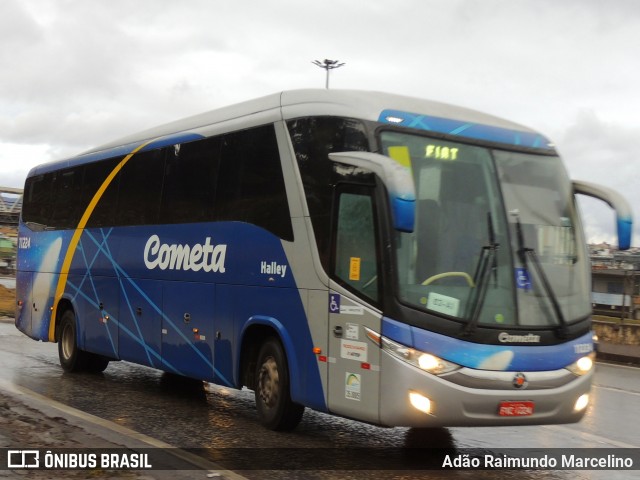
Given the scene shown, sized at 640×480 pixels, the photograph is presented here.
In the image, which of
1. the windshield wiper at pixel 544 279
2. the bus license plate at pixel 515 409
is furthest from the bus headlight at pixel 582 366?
the bus license plate at pixel 515 409

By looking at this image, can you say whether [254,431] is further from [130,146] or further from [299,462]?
[130,146]

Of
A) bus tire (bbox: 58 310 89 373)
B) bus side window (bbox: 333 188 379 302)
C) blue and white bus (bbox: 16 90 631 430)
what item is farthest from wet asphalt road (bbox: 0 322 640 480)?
bus side window (bbox: 333 188 379 302)

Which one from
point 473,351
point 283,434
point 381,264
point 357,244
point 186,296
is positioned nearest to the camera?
point 473,351

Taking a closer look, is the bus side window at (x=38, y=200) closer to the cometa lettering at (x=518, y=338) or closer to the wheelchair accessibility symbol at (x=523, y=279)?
the wheelchair accessibility symbol at (x=523, y=279)

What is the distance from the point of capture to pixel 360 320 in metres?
8.02

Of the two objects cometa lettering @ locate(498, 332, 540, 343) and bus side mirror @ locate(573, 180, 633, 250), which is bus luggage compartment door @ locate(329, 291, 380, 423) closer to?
cometa lettering @ locate(498, 332, 540, 343)

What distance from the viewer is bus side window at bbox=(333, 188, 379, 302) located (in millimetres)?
7960

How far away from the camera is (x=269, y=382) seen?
9336 millimetres

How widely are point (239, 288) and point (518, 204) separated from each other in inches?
135

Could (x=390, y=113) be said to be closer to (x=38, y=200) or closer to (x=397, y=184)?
(x=397, y=184)

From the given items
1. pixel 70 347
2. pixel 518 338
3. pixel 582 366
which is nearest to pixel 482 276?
pixel 518 338

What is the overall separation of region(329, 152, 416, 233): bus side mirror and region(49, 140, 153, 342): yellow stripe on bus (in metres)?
6.05

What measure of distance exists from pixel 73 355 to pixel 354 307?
7.51 metres

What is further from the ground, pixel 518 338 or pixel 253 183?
pixel 253 183
